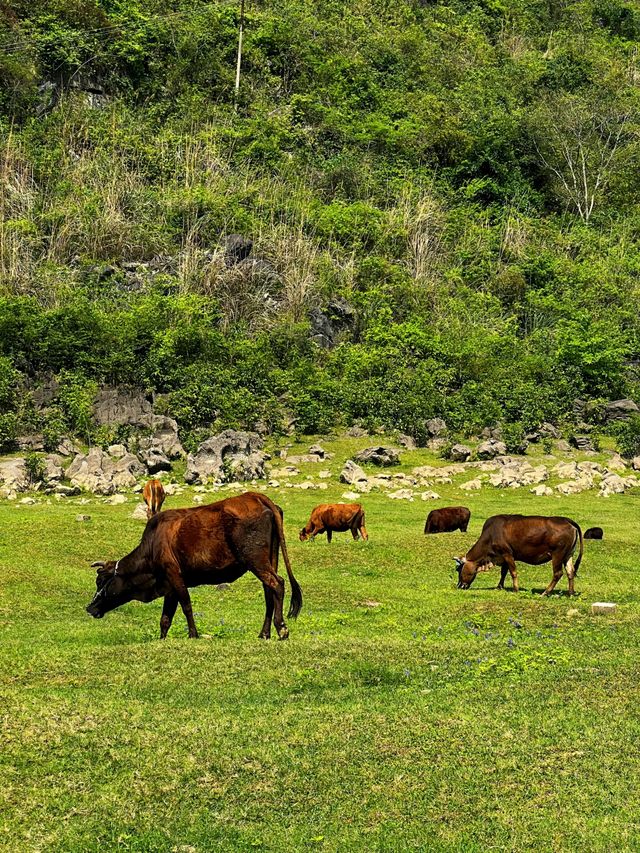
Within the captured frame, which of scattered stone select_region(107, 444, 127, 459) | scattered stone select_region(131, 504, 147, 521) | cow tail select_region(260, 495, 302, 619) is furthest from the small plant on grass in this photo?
cow tail select_region(260, 495, 302, 619)

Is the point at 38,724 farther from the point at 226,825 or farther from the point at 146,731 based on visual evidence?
the point at 226,825

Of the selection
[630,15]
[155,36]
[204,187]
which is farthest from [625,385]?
[630,15]

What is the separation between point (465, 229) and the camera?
194 feet

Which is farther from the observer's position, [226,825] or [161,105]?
[161,105]

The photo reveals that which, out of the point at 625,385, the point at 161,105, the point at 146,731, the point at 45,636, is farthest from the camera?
the point at 161,105

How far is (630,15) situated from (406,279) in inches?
2099

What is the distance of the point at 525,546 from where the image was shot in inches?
695

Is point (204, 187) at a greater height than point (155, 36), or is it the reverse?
point (155, 36)

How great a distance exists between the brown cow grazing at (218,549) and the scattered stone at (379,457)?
24649 mm

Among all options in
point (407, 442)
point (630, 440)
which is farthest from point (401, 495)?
point (630, 440)

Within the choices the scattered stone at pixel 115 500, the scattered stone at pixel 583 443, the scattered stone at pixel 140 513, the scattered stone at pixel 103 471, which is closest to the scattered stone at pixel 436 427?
the scattered stone at pixel 583 443

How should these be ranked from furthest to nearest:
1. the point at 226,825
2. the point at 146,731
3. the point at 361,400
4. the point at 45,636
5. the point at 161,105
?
the point at 161,105 → the point at 361,400 → the point at 45,636 → the point at 146,731 → the point at 226,825

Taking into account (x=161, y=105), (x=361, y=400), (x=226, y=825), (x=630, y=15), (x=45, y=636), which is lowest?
(x=361, y=400)

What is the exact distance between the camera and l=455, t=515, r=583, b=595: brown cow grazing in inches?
682
